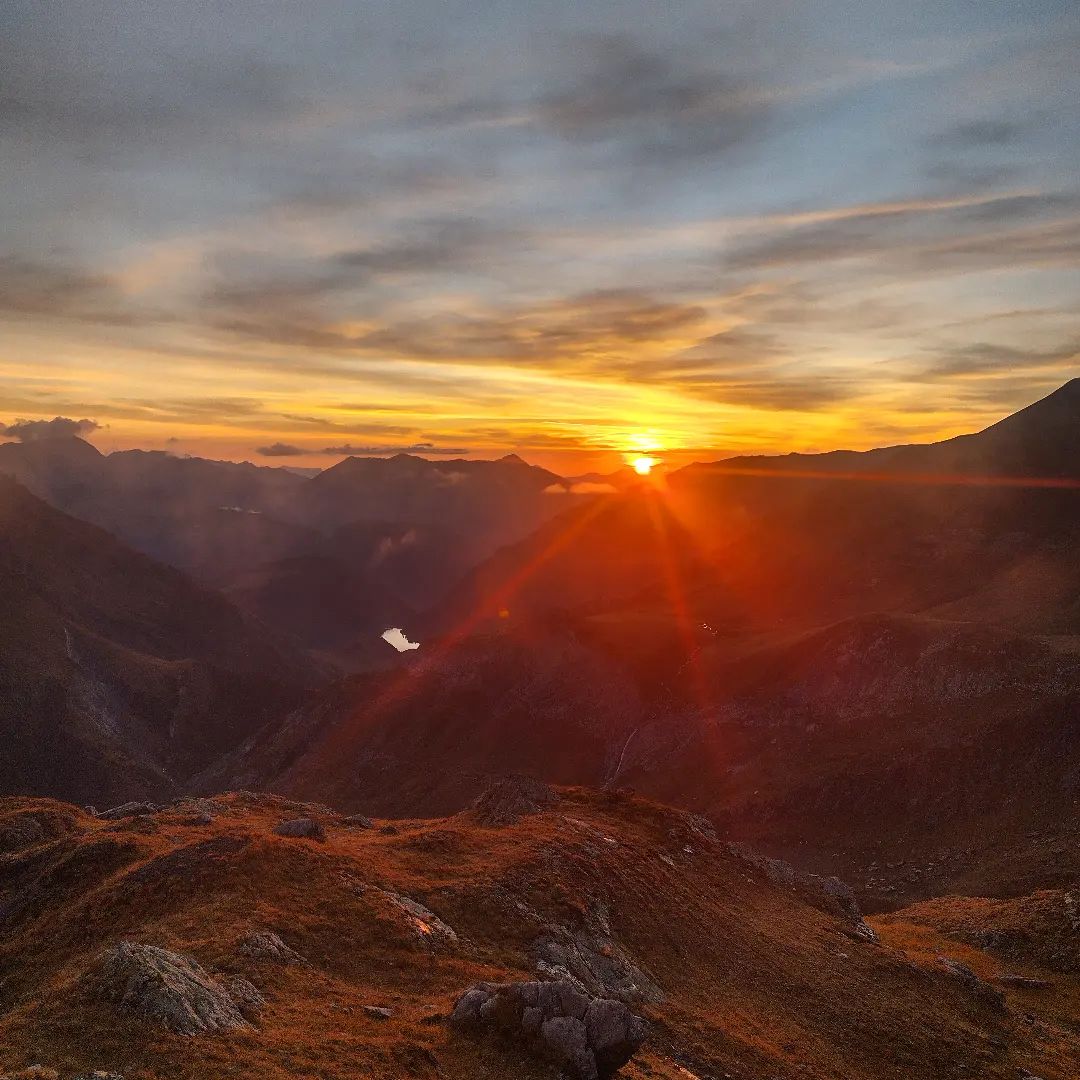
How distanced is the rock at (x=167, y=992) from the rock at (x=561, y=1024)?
6.91 meters

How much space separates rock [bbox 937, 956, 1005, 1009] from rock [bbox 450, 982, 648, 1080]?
25.7 m

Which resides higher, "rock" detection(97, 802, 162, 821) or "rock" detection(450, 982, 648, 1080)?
"rock" detection(450, 982, 648, 1080)

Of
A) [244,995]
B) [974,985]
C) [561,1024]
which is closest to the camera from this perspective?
[561,1024]

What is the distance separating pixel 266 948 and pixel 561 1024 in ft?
37.3

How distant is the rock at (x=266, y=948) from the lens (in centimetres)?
2778

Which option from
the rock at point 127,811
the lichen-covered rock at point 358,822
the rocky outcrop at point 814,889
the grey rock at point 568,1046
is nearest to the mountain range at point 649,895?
the grey rock at point 568,1046

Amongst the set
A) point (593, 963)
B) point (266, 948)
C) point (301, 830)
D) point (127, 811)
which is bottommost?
point (127, 811)

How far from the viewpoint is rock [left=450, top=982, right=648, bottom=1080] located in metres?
23.5

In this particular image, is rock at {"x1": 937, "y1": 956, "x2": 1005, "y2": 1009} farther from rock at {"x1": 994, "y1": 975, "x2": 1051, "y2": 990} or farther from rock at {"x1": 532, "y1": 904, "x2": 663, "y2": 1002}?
rock at {"x1": 532, "y1": 904, "x2": 663, "y2": 1002}

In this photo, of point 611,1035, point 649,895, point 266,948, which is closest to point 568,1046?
point 611,1035

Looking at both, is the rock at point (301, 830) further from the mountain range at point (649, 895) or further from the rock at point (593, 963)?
the rock at point (593, 963)

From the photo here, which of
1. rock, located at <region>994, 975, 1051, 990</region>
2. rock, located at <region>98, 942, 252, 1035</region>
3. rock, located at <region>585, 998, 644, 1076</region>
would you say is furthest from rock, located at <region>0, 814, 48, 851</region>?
rock, located at <region>994, 975, 1051, 990</region>

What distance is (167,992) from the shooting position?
72.9ft

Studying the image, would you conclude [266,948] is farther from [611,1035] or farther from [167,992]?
[611,1035]
